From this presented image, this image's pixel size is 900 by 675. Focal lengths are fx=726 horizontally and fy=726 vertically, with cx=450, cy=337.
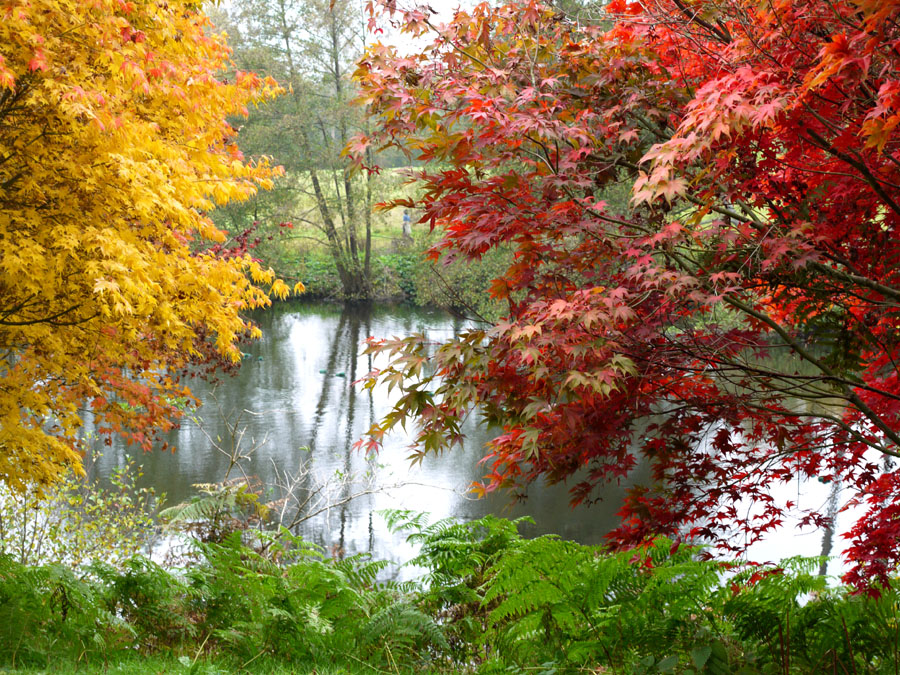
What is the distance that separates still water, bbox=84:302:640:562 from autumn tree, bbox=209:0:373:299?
238 inches

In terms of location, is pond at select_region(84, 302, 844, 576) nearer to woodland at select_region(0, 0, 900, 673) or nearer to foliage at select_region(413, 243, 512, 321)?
woodland at select_region(0, 0, 900, 673)

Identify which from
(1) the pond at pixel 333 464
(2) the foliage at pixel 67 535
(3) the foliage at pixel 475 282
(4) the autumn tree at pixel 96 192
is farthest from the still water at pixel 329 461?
(3) the foliage at pixel 475 282

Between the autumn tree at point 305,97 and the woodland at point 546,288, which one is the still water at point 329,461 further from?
the autumn tree at point 305,97

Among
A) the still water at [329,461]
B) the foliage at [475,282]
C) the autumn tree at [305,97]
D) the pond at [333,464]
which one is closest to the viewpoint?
the pond at [333,464]

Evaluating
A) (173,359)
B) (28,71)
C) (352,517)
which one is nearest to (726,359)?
(28,71)

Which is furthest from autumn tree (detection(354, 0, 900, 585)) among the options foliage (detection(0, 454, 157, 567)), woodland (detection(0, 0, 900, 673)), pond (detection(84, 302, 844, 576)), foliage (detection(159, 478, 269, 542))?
foliage (detection(0, 454, 157, 567))

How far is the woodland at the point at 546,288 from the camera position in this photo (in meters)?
3.17

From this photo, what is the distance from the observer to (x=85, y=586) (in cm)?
417

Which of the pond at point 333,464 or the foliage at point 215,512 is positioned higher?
the foliage at point 215,512

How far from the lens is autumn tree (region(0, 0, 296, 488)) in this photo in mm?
4859

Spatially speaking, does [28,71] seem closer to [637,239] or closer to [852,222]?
[637,239]

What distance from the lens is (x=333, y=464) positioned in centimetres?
1158

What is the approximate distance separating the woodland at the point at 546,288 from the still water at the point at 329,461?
5.25 feet

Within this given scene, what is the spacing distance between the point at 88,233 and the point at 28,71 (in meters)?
1.15
